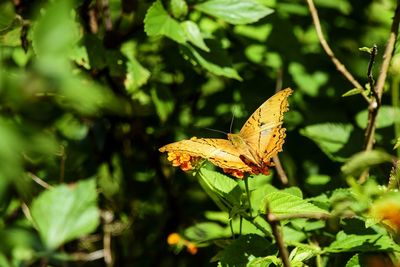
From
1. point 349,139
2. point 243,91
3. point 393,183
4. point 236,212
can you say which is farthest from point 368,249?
point 243,91

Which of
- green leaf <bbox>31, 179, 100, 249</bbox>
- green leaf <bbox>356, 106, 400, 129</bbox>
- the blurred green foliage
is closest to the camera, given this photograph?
green leaf <bbox>31, 179, 100, 249</bbox>

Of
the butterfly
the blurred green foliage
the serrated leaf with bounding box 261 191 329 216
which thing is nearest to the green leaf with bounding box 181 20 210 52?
the blurred green foliage

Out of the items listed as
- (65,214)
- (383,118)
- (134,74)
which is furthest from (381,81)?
(65,214)

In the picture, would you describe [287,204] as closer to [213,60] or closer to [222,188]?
[222,188]

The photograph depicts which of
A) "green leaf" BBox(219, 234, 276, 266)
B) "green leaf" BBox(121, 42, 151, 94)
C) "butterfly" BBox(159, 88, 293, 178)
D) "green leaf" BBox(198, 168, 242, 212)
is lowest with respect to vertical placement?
"green leaf" BBox(219, 234, 276, 266)

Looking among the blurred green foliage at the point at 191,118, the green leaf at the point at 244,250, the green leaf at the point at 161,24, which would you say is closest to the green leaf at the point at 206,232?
the blurred green foliage at the point at 191,118

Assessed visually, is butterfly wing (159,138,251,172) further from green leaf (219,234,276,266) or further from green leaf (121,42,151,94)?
green leaf (121,42,151,94)

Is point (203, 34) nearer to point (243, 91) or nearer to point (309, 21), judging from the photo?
point (243, 91)
